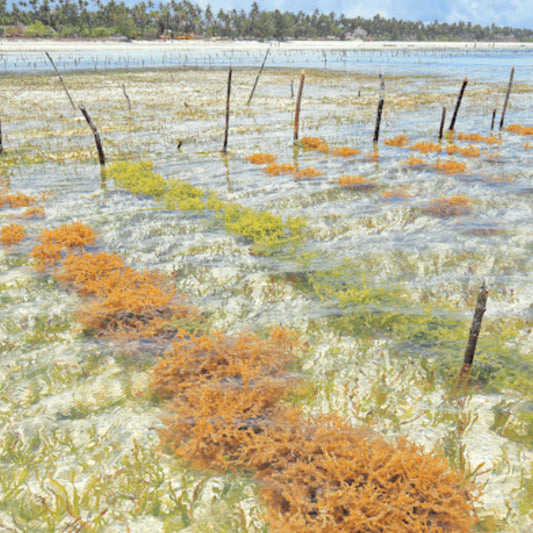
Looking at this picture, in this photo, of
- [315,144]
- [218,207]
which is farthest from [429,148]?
[218,207]

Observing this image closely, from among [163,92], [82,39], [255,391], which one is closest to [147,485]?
[255,391]

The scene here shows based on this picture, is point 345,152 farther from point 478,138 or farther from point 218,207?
point 218,207

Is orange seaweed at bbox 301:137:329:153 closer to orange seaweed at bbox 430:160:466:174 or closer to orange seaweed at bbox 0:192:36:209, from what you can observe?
orange seaweed at bbox 430:160:466:174

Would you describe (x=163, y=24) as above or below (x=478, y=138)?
above

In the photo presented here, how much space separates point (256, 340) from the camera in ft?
19.7

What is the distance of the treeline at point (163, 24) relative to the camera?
11825 centimetres

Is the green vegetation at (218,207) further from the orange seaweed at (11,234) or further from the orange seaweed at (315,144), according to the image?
the orange seaweed at (315,144)

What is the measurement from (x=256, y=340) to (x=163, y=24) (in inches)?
6142

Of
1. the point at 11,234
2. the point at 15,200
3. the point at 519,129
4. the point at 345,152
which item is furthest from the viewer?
the point at 519,129

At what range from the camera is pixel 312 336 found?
21.0 ft

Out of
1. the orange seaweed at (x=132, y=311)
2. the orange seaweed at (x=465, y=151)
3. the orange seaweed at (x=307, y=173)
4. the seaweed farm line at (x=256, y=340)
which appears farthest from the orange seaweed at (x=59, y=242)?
the orange seaweed at (x=465, y=151)

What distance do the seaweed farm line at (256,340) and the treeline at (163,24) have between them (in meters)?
128

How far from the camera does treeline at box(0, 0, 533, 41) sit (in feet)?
388

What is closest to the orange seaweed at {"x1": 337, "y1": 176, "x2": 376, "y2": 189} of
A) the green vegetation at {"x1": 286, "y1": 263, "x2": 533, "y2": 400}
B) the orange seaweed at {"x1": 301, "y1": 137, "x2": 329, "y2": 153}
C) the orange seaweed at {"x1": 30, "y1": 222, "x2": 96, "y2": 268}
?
the orange seaweed at {"x1": 301, "y1": 137, "x2": 329, "y2": 153}
